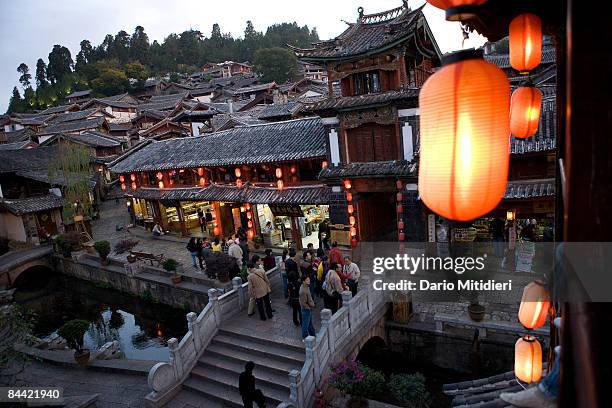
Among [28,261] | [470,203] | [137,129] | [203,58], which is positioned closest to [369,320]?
[470,203]

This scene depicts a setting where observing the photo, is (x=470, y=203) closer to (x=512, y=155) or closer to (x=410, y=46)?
(x=512, y=155)

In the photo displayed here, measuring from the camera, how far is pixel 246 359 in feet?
37.7

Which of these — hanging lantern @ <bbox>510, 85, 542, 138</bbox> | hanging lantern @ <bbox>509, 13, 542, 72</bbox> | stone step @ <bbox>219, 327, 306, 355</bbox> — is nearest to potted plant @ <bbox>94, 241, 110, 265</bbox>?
stone step @ <bbox>219, 327, 306, 355</bbox>

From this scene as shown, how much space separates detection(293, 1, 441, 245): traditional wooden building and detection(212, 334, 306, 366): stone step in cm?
782

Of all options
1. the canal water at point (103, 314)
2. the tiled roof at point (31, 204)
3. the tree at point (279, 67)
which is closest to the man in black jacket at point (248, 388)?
the canal water at point (103, 314)

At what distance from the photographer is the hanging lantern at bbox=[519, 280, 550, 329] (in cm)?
486

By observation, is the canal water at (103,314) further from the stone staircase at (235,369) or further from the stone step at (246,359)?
the stone staircase at (235,369)

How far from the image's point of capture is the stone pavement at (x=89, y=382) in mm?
11609

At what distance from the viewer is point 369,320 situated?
12.3 m

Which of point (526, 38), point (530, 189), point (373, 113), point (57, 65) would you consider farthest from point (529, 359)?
point (57, 65)

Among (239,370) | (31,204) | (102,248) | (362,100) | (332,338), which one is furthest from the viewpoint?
(31,204)

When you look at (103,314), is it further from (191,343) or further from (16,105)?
(16,105)

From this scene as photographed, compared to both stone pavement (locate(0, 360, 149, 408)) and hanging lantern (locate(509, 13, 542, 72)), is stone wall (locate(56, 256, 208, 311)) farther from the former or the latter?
hanging lantern (locate(509, 13, 542, 72))

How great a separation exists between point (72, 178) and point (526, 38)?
3058 cm
